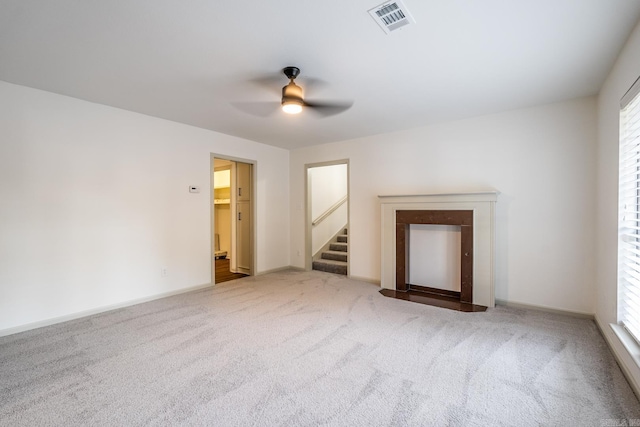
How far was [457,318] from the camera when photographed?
314 centimetres

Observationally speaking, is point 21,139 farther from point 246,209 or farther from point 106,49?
point 246,209

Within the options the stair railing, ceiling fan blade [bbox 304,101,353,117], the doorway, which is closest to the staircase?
the stair railing

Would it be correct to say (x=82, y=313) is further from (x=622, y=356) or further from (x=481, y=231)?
(x=622, y=356)

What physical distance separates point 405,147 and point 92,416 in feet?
14.7

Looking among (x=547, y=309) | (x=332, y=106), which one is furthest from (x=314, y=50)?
(x=547, y=309)

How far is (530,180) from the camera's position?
3443mm

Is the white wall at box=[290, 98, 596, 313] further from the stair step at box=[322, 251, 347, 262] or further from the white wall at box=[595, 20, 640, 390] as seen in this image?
the stair step at box=[322, 251, 347, 262]

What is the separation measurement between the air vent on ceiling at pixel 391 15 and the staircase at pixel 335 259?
387cm

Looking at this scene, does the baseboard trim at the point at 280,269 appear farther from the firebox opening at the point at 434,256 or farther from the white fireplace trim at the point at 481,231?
the white fireplace trim at the point at 481,231

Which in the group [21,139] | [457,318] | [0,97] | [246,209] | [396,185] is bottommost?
[457,318]

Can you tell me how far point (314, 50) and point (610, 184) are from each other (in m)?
2.90

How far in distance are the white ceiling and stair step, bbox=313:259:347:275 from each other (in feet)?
9.90

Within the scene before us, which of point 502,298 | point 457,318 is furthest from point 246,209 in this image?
point 502,298

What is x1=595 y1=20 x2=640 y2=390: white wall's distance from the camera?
82.3 inches
